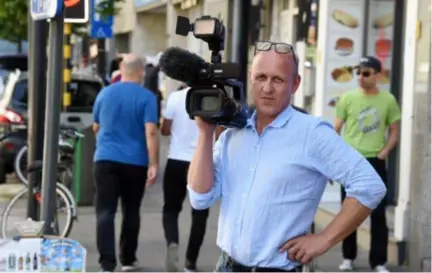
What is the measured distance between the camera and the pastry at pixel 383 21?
436 inches

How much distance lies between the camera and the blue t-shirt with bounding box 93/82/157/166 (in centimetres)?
770

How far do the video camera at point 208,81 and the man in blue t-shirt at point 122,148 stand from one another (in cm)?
425

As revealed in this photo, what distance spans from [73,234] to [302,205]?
6.62 metres

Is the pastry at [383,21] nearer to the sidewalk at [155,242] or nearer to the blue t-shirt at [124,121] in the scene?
the sidewalk at [155,242]

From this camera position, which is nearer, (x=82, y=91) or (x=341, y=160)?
(x=341, y=160)

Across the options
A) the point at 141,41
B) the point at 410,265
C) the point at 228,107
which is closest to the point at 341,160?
the point at 228,107

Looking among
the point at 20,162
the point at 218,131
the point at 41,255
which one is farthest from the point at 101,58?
the point at 218,131

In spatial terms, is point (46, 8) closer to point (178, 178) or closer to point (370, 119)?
point (178, 178)

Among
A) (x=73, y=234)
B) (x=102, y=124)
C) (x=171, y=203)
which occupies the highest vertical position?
(x=102, y=124)

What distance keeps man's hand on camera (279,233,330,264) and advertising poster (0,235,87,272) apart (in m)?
1.38

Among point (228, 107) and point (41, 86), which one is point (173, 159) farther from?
point (228, 107)

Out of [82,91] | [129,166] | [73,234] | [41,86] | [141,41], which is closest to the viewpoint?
[129,166]

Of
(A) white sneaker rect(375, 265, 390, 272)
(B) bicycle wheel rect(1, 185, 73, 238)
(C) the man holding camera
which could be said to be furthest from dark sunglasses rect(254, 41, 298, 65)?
(B) bicycle wheel rect(1, 185, 73, 238)

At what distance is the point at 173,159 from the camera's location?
316 inches
